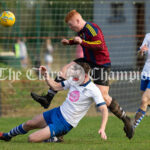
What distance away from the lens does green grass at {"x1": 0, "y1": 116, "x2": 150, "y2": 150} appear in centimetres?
563

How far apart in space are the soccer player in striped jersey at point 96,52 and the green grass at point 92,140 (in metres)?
0.41

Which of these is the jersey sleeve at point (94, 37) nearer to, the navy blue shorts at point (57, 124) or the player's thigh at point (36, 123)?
the navy blue shorts at point (57, 124)

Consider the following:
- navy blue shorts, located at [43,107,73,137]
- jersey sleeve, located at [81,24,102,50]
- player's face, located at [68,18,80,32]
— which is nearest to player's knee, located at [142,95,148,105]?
jersey sleeve, located at [81,24,102,50]

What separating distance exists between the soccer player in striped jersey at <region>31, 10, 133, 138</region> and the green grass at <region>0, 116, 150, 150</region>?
1.35 ft

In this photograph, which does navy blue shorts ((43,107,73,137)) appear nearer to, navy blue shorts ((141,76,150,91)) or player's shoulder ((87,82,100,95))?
player's shoulder ((87,82,100,95))

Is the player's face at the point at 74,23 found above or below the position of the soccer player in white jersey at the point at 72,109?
above

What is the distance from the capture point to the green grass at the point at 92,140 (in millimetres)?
5629

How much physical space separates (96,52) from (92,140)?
1356 millimetres

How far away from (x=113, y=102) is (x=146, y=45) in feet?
5.32

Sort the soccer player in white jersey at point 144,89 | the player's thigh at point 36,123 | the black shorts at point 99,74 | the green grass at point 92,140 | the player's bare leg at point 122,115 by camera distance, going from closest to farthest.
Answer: the green grass at point 92,140 → the player's thigh at point 36,123 → the player's bare leg at point 122,115 → the black shorts at point 99,74 → the soccer player in white jersey at point 144,89

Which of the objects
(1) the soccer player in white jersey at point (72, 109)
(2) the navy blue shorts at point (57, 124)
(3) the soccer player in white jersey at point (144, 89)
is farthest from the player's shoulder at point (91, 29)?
(2) the navy blue shorts at point (57, 124)

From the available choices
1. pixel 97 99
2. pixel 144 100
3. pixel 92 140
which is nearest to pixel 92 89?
pixel 97 99

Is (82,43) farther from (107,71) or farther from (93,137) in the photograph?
(93,137)

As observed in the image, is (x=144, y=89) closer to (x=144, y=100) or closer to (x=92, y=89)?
(x=144, y=100)
